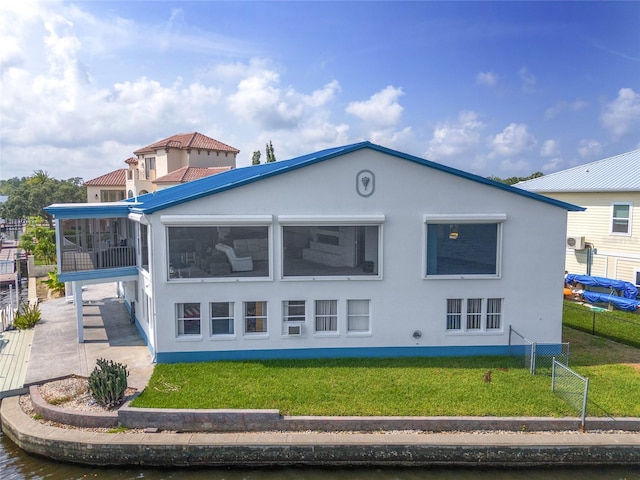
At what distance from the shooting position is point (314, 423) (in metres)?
11.8

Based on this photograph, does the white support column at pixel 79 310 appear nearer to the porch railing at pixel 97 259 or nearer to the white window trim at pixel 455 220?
the porch railing at pixel 97 259

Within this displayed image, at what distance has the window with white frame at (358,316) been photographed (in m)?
16.1

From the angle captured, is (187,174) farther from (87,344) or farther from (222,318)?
(222,318)

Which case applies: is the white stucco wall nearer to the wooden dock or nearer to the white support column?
the wooden dock

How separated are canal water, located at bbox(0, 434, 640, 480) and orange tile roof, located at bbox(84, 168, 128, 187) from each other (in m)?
44.7

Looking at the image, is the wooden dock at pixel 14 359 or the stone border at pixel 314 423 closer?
the stone border at pixel 314 423

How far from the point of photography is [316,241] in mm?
15875

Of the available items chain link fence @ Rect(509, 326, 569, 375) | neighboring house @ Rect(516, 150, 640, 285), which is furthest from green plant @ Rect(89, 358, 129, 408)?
neighboring house @ Rect(516, 150, 640, 285)

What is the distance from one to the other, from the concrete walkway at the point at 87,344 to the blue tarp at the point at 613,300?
20278 mm

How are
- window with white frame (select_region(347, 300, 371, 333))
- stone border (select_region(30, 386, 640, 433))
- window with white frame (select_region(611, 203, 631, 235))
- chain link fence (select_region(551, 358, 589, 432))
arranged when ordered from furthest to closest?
window with white frame (select_region(611, 203, 631, 235)) → window with white frame (select_region(347, 300, 371, 333)) → chain link fence (select_region(551, 358, 589, 432)) → stone border (select_region(30, 386, 640, 433))

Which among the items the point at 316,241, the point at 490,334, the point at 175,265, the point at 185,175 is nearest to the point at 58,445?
the point at 175,265

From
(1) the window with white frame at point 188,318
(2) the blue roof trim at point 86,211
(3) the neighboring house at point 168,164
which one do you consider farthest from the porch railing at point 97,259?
(3) the neighboring house at point 168,164

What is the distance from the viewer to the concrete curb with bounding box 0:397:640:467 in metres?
11.2

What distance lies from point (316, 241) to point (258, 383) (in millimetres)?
4728
